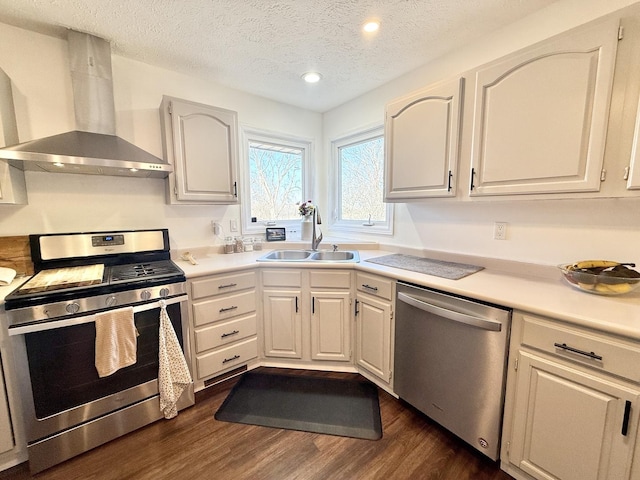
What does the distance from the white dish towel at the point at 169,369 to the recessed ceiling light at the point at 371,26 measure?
82.5 inches

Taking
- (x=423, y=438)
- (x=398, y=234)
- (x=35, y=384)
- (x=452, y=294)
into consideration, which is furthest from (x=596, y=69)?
(x=35, y=384)

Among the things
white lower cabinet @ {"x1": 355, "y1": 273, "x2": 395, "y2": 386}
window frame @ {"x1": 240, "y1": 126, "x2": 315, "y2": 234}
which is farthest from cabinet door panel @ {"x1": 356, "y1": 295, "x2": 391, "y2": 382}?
window frame @ {"x1": 240, "y1": 126, "x2": 315, "y2": 234}

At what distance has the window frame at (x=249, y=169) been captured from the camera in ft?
8.85

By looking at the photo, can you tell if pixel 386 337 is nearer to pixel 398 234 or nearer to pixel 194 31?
pixel 398 234

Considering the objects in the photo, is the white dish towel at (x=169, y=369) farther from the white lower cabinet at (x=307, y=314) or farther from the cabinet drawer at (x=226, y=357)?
the white lower cabinet at (x=307, y=314)

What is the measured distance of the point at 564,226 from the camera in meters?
1.55

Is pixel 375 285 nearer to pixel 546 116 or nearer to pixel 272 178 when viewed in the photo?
pixel 546 116

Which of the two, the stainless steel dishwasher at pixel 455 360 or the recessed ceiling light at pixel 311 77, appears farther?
the recessed ceiling light at pixel 311 77

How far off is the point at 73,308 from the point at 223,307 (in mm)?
840

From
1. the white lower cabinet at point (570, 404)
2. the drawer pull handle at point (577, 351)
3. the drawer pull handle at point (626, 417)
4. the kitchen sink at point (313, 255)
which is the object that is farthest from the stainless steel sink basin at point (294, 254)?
the drawer pull handle at point (626, 417)

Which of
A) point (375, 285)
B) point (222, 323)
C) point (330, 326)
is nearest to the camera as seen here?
point (375, 285)

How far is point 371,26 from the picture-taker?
168cm

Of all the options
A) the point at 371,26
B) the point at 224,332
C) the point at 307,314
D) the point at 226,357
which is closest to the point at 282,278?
the point at 307,314

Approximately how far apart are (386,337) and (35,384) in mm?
1949
